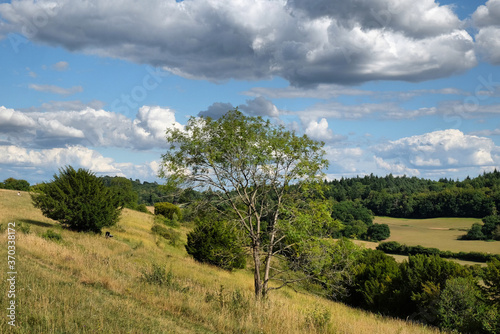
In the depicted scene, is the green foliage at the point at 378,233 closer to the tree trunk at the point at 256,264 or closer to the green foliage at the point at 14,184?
the green foliage at the point at 14,184

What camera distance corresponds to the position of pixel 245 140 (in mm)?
17656

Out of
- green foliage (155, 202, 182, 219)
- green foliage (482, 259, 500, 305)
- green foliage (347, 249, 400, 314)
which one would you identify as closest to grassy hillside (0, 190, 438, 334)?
green foliage (482, 259, 500, 305)

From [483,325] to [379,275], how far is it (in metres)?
13.9

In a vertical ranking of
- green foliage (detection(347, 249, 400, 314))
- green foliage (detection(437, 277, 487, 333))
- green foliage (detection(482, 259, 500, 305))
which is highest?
green foliage (detection(482, 259, 500, 305))

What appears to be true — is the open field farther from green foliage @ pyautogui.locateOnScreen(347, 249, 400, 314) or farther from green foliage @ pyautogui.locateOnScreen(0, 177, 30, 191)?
green foliage @ pyautogui.locateOnScreen(0, 177, 30, 191)

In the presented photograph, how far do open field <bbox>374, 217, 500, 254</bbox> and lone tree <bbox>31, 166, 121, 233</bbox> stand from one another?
268 feet

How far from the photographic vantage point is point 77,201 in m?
27.2

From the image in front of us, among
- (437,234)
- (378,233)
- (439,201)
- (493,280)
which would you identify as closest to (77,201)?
(493,280)

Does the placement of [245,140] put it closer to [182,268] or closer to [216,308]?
[216,308]

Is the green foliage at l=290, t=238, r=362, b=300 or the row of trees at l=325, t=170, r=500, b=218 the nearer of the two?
the green foliage at l=290, t=238, r=362, b=300

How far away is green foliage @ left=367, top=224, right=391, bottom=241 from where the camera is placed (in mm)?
111062

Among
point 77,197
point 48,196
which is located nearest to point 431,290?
point 77,197

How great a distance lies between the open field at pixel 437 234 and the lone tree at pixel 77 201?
8171 centimetres

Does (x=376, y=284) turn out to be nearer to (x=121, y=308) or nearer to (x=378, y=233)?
(x=121, y=308)
